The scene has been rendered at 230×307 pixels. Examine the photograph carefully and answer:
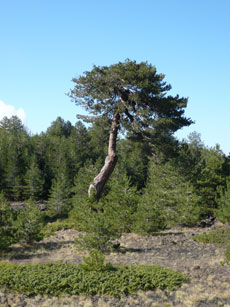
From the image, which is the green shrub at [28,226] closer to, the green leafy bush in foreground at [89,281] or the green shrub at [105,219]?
the green shrub at [105,219]

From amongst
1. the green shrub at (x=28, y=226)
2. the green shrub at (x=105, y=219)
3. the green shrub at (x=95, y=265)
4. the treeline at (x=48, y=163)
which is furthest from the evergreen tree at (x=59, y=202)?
the green shrub at (x=95, y=265)

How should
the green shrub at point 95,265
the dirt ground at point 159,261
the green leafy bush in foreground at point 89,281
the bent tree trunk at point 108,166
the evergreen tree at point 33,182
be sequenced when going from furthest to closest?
the evergreen tree at point 33,182, the bent tree trunk at point 108,166, the green shrub at point 95,265, the green leafy bush in foreground at point 89,281, the dirt ground at point 159,261

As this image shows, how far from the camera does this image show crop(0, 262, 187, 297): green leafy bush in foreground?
955 cm

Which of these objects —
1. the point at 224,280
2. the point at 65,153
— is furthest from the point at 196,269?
the point at 65,153

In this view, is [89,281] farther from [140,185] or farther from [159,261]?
[140,185]

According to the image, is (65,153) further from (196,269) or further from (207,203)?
(196,269)

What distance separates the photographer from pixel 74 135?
6016 cm

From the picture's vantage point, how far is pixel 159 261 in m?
12.7

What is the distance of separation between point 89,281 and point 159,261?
4144 mm

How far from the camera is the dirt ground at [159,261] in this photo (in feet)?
29.2

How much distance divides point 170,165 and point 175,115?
4372 millimetres

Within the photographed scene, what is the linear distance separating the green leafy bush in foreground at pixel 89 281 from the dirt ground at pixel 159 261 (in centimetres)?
24

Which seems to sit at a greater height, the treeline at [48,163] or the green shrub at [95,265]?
the treeline at [48,163]

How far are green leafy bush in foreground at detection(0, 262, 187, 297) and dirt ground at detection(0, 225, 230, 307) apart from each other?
0.79 ft
